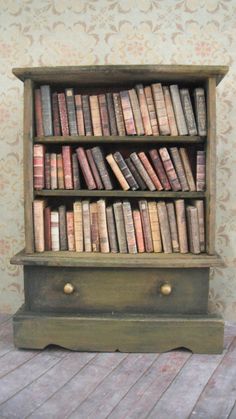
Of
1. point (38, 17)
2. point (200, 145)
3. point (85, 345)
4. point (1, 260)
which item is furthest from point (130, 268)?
point (38, 17)

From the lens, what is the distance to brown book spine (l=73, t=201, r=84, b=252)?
1942mm

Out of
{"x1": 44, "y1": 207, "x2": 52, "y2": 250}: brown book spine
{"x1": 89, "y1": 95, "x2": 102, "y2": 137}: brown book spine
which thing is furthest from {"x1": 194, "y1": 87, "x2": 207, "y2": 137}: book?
{"x1": 44, "y1": 207, "x2": 52, "y2": 250}: brown book spine

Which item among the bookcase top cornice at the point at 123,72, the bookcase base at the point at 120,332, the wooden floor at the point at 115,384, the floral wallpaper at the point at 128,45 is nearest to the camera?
the wooden floor at the point at 115,384

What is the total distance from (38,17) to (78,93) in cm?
49

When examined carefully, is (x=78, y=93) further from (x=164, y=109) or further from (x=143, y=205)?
(x=143, y=205)

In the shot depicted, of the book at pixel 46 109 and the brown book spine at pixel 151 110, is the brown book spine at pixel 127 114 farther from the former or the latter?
the book at pixel 46 109

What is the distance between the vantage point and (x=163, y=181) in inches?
75.5

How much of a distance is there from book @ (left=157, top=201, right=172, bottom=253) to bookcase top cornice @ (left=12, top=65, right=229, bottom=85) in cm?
57

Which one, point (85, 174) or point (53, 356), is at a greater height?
point (85, 174)

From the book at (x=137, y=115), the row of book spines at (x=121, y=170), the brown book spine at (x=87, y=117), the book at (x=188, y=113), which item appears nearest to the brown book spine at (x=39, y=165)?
the row of book spines at (x=121, y=170)

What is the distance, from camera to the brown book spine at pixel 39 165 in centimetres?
190

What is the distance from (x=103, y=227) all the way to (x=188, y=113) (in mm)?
646

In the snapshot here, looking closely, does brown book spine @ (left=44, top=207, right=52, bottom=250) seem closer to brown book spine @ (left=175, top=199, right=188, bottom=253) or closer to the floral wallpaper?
the floral wallpaper

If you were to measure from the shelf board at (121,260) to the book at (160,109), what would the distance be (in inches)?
22.5
